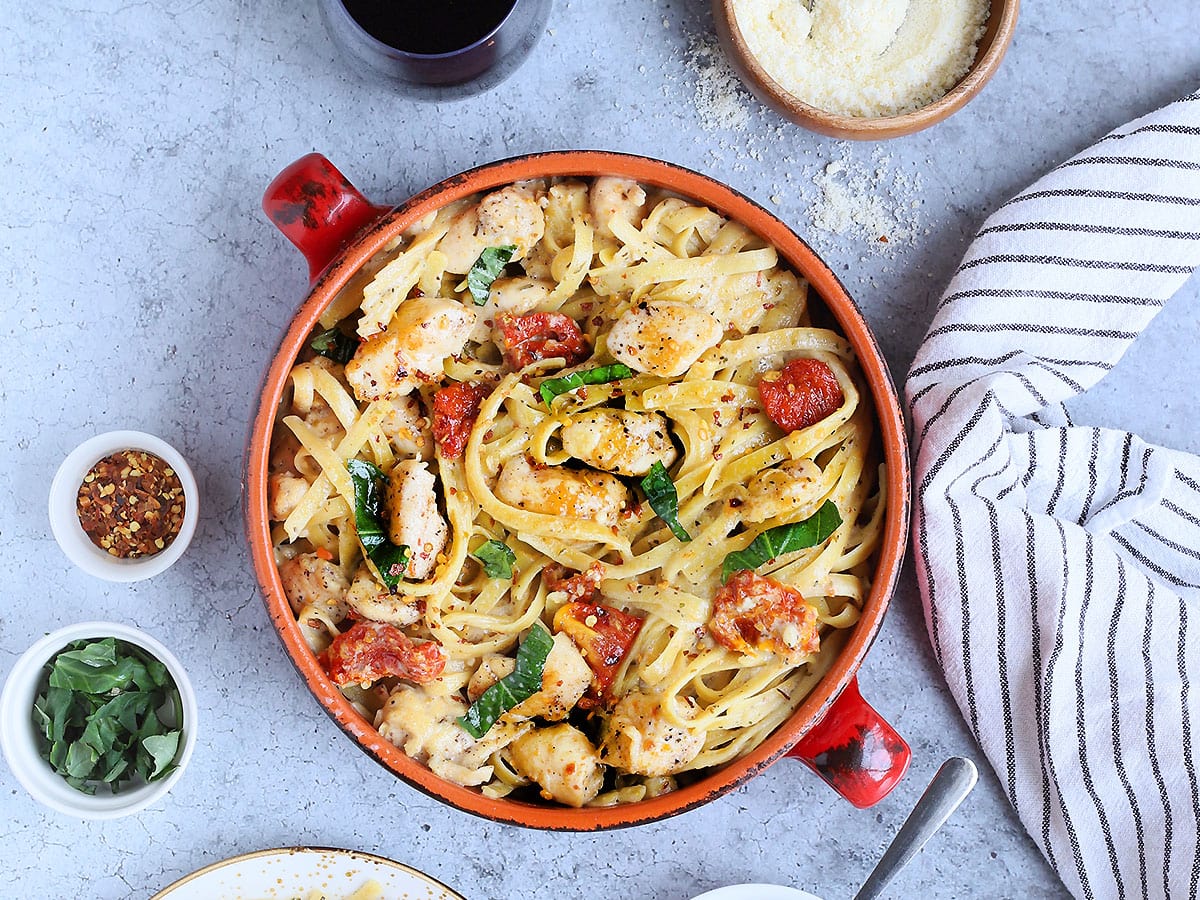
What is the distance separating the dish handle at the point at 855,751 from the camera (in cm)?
256

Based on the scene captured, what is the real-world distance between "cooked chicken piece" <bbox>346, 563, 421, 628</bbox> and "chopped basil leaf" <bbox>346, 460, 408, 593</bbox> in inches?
0.9

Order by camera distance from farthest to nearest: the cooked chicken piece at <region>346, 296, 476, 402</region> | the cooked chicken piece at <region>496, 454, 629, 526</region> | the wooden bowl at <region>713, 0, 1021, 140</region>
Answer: the wooden bowl at <region>713, 0, 1021, 140</region> → the cooked chicken piece at <region>496, 454, 629, 526</region> → the cooked chicken piece at <region>346, 296, 476, 402</region>

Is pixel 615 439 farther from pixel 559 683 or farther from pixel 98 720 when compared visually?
pixel 98 720

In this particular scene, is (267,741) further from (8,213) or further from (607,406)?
(8,213)

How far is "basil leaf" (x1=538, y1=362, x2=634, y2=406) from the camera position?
8.27ft

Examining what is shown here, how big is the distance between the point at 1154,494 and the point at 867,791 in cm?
110

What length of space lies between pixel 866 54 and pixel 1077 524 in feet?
4.42

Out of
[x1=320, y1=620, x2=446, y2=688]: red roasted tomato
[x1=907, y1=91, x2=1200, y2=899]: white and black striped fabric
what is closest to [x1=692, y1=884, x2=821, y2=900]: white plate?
[x1=907, y1=91, x2=1200, y2=899]: white and black striped fabric

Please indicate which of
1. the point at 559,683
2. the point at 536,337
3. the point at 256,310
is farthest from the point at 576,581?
the point at 256,310

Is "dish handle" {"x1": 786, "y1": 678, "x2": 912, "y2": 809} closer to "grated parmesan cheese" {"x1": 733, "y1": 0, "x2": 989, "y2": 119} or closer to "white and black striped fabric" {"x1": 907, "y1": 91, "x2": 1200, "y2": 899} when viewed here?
"white and black striped fabric" {"x1": 907, "y1": 91, "x2": 1200, "y2": 899}

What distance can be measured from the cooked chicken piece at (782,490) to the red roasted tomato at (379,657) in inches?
31.7

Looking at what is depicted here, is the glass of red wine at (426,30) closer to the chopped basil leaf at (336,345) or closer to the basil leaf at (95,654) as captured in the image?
the chopped basil leaf at (336,345)

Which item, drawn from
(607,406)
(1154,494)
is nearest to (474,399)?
(607,406)

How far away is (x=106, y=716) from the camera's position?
9.14ft
